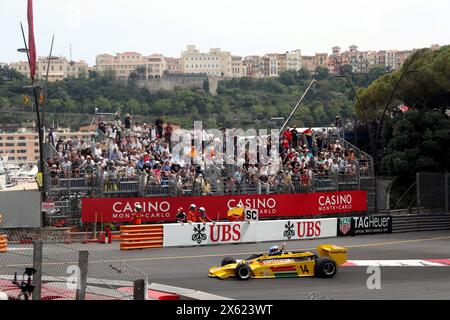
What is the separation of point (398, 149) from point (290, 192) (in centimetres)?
1287

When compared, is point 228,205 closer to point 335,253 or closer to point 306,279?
point 335,253

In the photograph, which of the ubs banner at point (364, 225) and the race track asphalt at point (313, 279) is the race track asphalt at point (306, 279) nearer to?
the race track asphalt at point (313, 279)

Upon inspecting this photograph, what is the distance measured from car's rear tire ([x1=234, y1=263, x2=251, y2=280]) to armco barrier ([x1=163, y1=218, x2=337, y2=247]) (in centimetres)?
800

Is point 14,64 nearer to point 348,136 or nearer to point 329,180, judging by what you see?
point 348,136

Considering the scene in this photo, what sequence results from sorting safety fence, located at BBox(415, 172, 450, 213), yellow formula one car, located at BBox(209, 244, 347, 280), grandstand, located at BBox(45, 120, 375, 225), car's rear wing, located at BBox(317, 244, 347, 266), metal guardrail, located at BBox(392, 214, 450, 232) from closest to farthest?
yellow formula one car, located at BBox(209, 244, 347, 280) → car's rear wing, located at BBox(317, 244, 347, 266) → grandstand, located at BBox(45, 120, 375, 225) → metal guardrail, located at BBox(392, 214, 450, 232) → safety fence, located at BBox(415, 172, 450, 213)

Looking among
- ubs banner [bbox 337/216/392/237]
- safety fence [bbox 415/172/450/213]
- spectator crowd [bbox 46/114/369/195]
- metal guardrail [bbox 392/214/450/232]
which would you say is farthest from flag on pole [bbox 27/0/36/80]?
safety fence [bbox 415/172/450/213]

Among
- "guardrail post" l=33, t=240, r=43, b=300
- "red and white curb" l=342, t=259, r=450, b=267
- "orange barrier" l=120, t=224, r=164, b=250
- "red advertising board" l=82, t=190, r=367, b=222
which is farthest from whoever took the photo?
"red advertising board" l=82, t=190, r=367, b=222

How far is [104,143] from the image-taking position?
37.2 metres

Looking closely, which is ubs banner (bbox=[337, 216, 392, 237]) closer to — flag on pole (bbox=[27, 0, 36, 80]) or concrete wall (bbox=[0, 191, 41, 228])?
concrete wall (bbox=[0, 191, 41, 228])

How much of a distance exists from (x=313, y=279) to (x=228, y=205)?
1302 centimetres

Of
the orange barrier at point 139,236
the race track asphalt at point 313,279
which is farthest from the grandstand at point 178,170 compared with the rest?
the race track asphalt at point 313,279

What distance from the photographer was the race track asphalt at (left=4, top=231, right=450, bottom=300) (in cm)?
1973

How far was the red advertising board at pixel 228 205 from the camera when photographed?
32.6 meters

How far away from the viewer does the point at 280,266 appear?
22.1 meters
